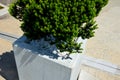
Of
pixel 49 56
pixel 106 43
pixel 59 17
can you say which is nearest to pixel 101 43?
pixel 106 43

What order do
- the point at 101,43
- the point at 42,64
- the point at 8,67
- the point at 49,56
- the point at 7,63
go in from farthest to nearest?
the point at 101,43 < the point at 7,63 < the point at 8,67 < the point at 42,64 < the point at 49,56

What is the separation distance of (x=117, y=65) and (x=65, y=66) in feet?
10.4

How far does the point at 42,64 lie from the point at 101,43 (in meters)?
3.91

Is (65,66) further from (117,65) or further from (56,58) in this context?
(117,65)

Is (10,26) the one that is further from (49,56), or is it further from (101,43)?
(49,56)

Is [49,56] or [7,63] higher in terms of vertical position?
[49,56]

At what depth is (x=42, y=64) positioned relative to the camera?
15.4 ft

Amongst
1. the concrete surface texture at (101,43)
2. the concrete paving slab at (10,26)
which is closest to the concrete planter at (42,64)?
the concrete surface texture at (101,43)

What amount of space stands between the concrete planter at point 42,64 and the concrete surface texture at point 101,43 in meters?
1.28

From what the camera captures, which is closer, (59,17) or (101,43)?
(59,17)

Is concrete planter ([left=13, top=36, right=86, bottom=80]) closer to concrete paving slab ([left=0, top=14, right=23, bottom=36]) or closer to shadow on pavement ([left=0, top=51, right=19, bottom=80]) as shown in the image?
shadow on pavement ([left=0, top=51, right=19, bottom=80])

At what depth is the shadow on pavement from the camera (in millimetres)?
6145

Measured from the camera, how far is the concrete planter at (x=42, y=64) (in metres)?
4.45

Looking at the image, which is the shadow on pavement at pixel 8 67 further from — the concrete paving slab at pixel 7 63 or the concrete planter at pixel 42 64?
the concrete planter at pixel 42 64
